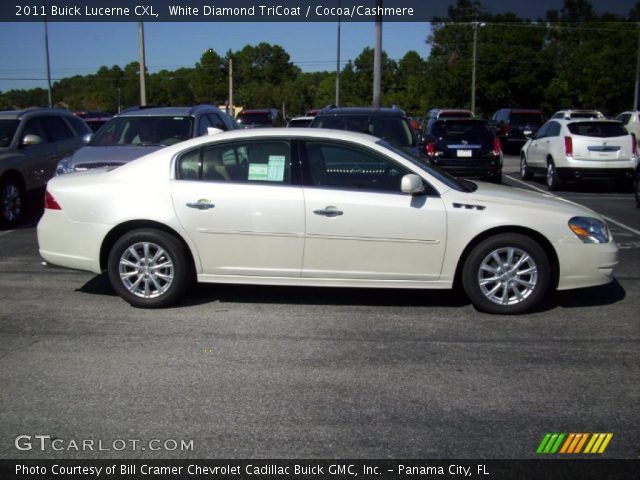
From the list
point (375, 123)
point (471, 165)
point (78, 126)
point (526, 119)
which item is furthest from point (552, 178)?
point (526, 119)

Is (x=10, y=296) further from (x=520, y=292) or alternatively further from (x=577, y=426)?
(x=577, y=426)

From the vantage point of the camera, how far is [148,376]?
16.6 feet

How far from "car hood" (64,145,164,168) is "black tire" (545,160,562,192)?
9.55 m

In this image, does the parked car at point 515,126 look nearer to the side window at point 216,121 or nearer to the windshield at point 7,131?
the side window at point 216,121

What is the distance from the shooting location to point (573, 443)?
4.07m

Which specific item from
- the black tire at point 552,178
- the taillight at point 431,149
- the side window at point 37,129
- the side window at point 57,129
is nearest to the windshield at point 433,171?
the side window at point 37,129

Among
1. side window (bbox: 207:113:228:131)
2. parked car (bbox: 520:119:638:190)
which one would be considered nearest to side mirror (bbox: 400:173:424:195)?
side window (bbox: 207:113:228:131)

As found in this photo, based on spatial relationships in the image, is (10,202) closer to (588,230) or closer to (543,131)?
(588,230)

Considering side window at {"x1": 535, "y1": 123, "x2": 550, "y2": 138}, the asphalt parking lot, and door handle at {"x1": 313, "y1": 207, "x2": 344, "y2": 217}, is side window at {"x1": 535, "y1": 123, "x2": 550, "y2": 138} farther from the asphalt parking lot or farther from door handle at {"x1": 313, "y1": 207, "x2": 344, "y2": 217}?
door handle at {"x1": 313, "y1": 207, "x2": 344, "y2": 217}

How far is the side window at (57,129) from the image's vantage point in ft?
42.3

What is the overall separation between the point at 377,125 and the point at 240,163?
5.57 metres

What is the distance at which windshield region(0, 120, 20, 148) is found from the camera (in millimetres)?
11836

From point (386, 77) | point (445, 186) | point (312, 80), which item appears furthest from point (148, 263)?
point (312, 80)

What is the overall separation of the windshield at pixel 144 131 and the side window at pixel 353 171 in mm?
4777
